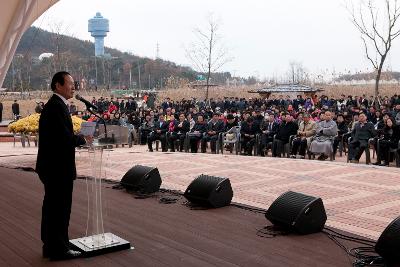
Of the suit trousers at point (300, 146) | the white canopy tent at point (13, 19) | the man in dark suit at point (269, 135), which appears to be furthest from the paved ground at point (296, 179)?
the white canopy tent at point (13, 19)

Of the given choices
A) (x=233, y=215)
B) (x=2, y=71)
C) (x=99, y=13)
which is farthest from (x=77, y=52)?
(x=233, y=215)

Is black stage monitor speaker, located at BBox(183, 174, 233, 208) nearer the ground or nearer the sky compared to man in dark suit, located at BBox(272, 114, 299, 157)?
nearer the ground

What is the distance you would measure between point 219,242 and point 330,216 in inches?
80.8

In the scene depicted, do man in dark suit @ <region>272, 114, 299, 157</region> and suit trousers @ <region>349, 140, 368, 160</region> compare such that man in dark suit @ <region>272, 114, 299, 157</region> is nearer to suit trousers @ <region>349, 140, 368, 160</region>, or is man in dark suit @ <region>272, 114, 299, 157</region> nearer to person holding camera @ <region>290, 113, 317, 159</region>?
person holding camera @ <region>290, 113, 317, 159</region>

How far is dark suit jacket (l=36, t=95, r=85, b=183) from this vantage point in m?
3.95

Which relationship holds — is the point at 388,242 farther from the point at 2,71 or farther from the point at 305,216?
the point at 2,71

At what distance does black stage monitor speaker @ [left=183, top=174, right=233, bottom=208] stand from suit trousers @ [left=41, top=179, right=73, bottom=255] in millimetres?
2515

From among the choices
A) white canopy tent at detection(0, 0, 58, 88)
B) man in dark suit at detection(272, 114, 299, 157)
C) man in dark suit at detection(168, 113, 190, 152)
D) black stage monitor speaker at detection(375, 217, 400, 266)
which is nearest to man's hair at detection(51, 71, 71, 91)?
black stage monitor speaker at detection(375, 217, 400, 266)

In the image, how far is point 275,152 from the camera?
12891 millimetres

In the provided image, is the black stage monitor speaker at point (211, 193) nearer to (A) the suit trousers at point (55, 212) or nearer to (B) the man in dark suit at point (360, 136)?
(A) the suit trousers at point (55, 212)

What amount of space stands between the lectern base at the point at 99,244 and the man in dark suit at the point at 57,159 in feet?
1.00

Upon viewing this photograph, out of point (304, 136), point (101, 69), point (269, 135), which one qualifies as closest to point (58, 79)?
point (304, 136)

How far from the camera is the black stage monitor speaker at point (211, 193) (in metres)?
6.30

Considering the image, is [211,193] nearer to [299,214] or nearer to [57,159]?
[299,214]
